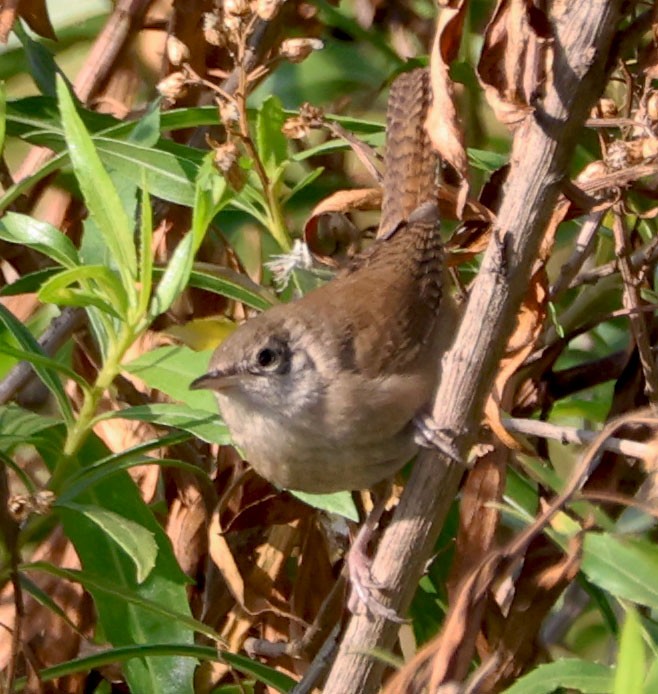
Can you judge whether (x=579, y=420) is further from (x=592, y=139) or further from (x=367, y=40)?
(x=367, y=40)

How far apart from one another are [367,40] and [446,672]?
1.77 meters

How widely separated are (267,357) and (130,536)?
23.2 inches

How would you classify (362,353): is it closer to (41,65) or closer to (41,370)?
(41,370)

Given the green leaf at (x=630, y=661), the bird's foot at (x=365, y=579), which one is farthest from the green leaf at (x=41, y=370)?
the green leaf at (x=630, y=661)

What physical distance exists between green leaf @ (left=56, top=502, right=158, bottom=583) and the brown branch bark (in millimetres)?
273

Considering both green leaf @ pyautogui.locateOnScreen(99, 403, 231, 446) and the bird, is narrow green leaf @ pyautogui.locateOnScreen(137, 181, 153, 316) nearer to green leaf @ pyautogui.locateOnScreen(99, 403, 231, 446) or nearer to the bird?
green leaf @ pyautogui.locateOnScreen(99, 403, 231, 446)

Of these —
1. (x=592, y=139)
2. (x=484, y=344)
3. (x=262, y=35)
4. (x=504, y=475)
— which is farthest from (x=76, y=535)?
(x=592, y=139)

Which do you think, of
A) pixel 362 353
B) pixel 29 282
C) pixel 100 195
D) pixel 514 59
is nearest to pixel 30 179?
pixel 29 282

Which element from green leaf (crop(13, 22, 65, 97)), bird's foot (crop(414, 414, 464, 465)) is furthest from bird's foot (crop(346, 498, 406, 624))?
green leaf (crop(13, 22, 65, 97))

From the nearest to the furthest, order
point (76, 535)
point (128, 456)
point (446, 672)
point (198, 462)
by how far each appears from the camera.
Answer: point (446, 672) → point (128, 456) → point (76, 535) → point (198, 462)

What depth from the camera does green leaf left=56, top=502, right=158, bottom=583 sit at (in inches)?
63.9

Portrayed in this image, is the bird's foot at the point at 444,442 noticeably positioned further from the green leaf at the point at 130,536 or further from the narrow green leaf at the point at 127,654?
the narrow green leaf at the point at 127,654

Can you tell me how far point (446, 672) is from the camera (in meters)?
1.25

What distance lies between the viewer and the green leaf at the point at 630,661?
0.95 meters
